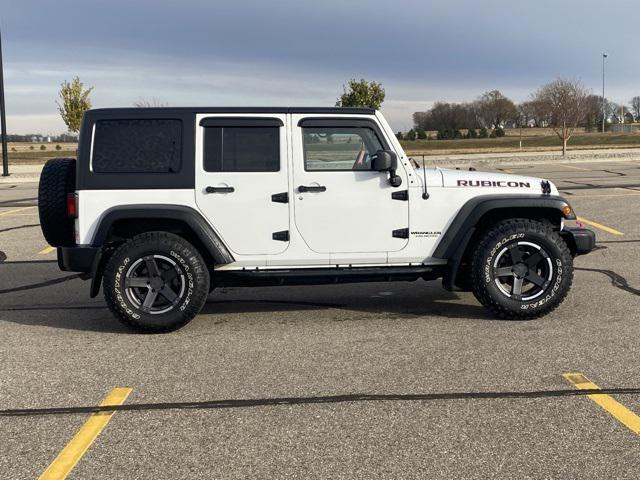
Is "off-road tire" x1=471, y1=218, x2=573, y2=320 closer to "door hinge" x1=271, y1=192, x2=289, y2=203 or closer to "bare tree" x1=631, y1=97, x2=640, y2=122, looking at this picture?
"door hinge" x1=271, y1=192, x2=289, y2=203

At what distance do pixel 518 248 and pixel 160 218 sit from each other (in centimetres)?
305

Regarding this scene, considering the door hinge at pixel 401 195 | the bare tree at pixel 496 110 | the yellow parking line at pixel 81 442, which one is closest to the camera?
the yellow parking line at pixel 81 442

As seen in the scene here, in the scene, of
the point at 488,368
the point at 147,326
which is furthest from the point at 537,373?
A: the point at 147,326

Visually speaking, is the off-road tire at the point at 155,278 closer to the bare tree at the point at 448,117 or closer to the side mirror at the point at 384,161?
the side mirror at the point at 384,161

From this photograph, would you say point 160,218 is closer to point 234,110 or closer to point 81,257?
point 81,257

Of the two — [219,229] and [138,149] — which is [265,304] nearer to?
[219,229]

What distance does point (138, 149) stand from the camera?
203 inches

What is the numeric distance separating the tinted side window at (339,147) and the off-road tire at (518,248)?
1.25 meters

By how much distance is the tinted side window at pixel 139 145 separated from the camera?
5.12m

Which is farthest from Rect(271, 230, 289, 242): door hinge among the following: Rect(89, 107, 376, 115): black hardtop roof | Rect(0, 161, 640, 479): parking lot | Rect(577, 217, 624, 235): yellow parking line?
Rect(577, 217, 624, 235): yellow parking line

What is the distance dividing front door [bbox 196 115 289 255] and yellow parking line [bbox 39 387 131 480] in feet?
5.75

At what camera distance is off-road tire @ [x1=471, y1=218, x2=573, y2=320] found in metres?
5.32

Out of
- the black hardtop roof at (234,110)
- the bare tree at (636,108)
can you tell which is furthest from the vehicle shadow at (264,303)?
the bare tree at (636,108)

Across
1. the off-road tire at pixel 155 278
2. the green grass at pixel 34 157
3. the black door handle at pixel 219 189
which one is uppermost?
the green grass at pixel 34 157
